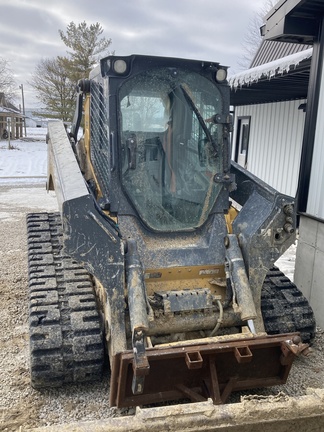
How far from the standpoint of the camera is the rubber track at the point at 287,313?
398 centimetres

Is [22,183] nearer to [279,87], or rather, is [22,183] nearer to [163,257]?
[279,87]

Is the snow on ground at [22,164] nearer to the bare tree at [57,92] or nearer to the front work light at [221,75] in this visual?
the bare tree at [57,92]

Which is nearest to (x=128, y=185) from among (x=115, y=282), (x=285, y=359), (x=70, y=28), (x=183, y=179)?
(x=183, y=179)

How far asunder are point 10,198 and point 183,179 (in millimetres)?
9428

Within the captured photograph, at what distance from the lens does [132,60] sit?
3.42 m

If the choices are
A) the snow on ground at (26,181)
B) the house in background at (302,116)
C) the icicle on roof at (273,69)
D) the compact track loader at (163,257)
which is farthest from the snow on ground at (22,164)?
the compact track loader at (163,257)

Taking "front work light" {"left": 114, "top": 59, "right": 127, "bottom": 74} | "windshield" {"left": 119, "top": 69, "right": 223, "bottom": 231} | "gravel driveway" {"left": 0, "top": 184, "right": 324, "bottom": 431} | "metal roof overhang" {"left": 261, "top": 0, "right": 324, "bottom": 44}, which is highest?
"metal roof overhang" {"left": 261, "top": 0, "right": 324, "bottom": 44}

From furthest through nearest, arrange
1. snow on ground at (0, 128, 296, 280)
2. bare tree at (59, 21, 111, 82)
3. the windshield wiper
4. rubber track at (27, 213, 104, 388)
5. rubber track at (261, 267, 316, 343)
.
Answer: bare tree at (59, 21, 111, 82), snow on ground at (0, 128, 296, 280), rubber track at (261, 267, 316, 343), the windshield wiper, rubber track at (27, 213, 104, 388)

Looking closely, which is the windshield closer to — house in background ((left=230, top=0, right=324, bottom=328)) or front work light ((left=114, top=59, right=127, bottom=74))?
front work light ((left=114, top=59, right=127, bottom=74))

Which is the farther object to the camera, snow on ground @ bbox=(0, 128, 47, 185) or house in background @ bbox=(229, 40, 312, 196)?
snow on ground @ bbox=(0, 128, 47, 185)

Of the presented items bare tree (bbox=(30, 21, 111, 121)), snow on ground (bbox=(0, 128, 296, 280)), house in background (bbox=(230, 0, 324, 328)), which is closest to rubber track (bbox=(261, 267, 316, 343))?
house in background (bbox=(230, 0, 324, 328))

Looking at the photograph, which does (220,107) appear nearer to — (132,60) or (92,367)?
(132,60)

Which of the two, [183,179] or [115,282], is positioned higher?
[183,179]

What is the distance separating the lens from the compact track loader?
10.3ft
